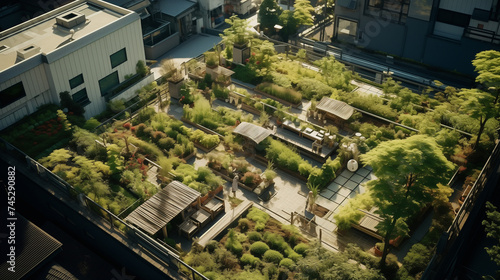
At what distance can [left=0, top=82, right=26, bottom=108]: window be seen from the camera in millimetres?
31172

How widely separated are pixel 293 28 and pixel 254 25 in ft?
21.0

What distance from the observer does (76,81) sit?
34.7 meters

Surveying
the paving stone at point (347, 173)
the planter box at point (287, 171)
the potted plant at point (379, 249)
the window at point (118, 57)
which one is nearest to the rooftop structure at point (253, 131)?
the planter box at point (287, 171)

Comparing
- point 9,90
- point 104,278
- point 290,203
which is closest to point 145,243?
point 104,278

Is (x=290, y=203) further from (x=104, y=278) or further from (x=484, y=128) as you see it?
(x=484, y=128)

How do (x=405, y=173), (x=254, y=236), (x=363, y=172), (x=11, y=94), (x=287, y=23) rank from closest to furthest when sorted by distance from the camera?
(x=405, y=173) < (x=254, y=236) < (x=11, y=94) < (x=363, y=172) < (x=287, y=23)

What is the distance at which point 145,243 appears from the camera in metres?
25.0

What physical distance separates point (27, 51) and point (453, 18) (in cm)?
3399

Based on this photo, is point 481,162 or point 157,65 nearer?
point 481,162

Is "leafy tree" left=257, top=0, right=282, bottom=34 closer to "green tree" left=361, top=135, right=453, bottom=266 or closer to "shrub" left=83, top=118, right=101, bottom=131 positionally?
"shrub" left=83, top=118, right=101, bottom=131

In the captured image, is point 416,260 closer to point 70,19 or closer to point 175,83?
point 175,83

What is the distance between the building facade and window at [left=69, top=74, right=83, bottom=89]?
25.2m

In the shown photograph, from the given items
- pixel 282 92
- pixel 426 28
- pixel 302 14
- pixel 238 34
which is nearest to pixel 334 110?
pixel 282 92

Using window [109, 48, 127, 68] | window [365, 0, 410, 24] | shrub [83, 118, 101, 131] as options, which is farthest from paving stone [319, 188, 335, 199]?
window [365, 0, 410, 24]
